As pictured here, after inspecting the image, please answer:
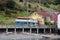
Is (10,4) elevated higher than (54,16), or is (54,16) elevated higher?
(10,4)

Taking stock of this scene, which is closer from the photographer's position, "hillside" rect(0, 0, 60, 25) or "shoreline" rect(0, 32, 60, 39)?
"shoreline" rect(0, 32, 60, 39)

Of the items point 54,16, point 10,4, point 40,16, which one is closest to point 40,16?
point 40,16

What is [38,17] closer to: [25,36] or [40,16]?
[40,16]

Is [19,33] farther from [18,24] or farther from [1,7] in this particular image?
[1,7]

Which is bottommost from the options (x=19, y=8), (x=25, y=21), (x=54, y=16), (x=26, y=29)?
(x=26, y=29)

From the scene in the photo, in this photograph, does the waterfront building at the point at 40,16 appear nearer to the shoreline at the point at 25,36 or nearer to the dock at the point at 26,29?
the dock at the point at 26,29

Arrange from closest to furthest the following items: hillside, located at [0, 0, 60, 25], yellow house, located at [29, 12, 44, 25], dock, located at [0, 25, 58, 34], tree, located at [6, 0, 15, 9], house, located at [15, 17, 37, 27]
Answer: dock, located at [0, 25, 58, 34], house, located at [15, 17, 37, 27], yellow house, located at [29, 12, 44, 25], hillside, located at [0, 0, 60, 25], tree, located at [6, 0, 15, 9]

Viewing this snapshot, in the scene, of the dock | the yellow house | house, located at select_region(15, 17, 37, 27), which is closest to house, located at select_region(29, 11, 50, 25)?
the yellow house

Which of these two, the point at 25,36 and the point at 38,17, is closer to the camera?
the point at 25,36

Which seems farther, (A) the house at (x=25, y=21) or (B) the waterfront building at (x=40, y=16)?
(B) the waterfront building at (x=40, y=16)

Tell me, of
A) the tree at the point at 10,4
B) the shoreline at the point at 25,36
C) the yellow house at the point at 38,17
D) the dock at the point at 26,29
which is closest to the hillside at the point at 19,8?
the tree at the point at 10,4

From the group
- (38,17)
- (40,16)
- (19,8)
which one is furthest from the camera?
(19,8)

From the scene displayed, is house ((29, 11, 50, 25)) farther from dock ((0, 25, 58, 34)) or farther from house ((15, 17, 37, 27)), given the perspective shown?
dock ((0, 25, 58, 34))

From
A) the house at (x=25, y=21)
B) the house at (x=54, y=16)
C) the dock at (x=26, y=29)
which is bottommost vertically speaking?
the dock at (x=26, y=29)
